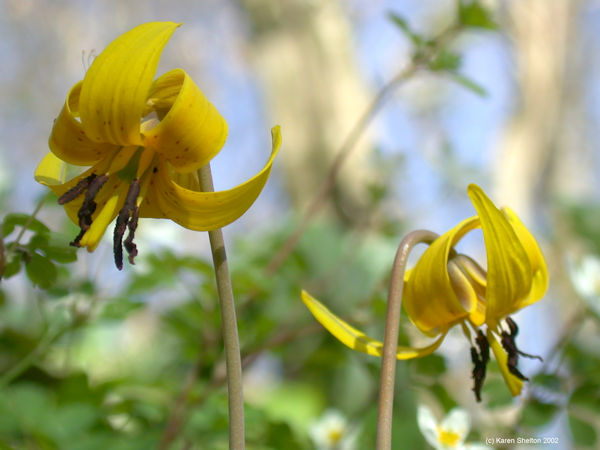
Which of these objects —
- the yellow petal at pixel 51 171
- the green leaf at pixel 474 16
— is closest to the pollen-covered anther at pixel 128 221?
the yellow petal at pixel 51 171

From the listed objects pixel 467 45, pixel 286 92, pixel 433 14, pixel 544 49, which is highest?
pixel 433 14

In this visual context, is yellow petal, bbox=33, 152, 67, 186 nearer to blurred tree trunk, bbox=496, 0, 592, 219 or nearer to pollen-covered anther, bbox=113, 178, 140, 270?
pollen-covered anther, bbox=113, 178, 140, 270

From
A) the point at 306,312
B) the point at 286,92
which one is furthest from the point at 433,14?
the point at 306,312

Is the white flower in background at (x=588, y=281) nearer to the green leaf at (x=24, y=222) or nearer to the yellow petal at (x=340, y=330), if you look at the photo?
the yellow petal at (x=340, y=330)

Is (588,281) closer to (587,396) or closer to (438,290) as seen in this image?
(587,396)

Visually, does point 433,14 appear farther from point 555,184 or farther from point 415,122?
point 555,184
